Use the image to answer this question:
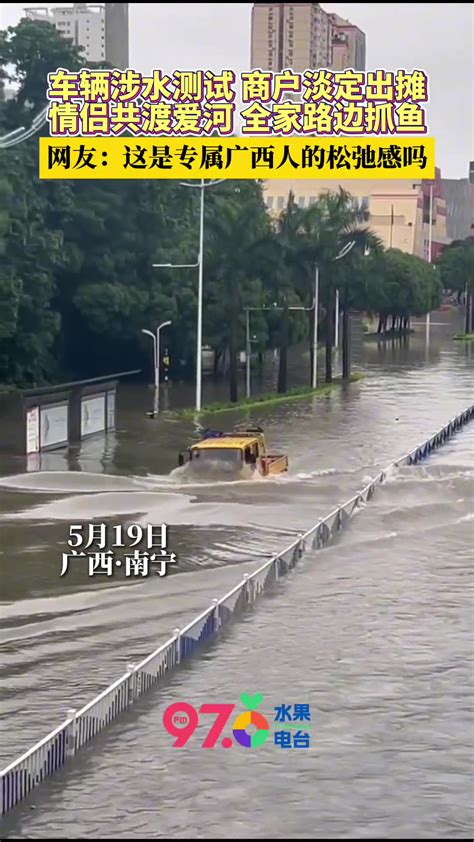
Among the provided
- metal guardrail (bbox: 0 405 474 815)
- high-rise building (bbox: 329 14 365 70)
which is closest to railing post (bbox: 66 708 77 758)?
metal guardrail (bbox: 0 405 474 815)

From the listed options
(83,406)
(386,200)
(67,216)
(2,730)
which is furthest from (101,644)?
(386,200)

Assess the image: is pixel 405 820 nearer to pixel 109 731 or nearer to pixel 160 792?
pixel 160 792

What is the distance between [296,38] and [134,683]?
8989cm

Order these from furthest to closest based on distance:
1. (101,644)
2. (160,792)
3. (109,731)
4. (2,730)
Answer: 1. (101,644)
2. (2,730)
3. (109,731)
4. (160,792)

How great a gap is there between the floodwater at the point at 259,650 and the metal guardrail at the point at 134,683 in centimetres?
14

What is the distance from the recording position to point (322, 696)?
1405cm

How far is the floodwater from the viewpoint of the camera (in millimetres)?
10570

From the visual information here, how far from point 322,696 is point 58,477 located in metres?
18.4

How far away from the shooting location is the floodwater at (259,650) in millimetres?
10570

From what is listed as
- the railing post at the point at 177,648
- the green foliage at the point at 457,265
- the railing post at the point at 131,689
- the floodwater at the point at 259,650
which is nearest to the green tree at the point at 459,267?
the green foliage at the point at 457,265

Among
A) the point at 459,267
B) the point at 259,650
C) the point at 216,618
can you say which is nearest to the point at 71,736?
the point at 259,650

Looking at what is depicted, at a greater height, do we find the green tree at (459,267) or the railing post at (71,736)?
the green tree at (459,267)

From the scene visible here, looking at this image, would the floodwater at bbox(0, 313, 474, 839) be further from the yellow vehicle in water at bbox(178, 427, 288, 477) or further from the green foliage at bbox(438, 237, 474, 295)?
the green foliage at bbox(438, 237, 474, 295)

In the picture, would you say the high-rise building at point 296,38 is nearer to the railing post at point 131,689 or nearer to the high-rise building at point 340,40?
the high-rise building at point 340,40
